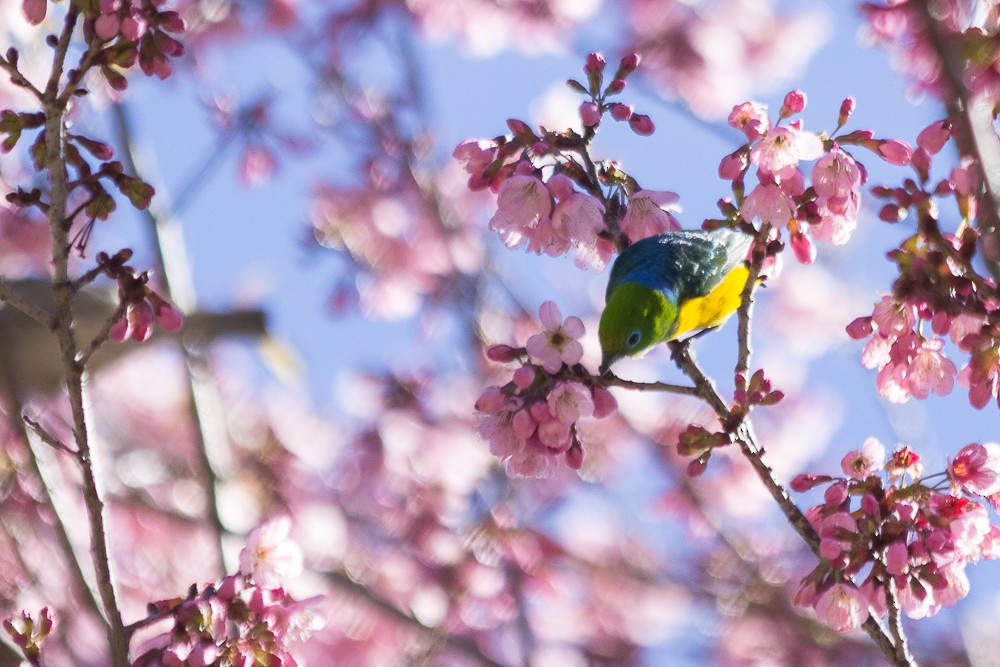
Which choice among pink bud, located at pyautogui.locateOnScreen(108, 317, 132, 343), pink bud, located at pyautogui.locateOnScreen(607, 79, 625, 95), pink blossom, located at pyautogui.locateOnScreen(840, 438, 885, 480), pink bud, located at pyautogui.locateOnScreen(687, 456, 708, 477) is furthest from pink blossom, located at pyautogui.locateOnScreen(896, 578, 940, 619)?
pink bud, located at pyautogui.locateOnScreen(108, 317, 132, 343)

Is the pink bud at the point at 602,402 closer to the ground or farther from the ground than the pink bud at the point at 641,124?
closer to the ground

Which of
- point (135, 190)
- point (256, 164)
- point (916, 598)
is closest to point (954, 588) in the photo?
point (916, 598)

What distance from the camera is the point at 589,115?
212cm

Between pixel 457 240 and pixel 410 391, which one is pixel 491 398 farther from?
pixel 457 240

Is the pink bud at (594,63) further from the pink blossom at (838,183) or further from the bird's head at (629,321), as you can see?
the bird's head at (629,321)

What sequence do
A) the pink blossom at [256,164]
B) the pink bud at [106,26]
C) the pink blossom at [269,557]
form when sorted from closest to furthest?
the pink bud at [106,26] → the pink blossom at [269,557] → the pink blossom at [256,164]

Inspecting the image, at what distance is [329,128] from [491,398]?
3.64m

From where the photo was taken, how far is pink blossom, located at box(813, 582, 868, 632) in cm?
178

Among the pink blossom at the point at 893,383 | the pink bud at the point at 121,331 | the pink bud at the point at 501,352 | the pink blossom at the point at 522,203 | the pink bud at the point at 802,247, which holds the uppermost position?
the pink bud at the point at 802,247

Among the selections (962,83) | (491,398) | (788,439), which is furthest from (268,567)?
(788,439)

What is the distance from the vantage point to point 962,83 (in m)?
1.10

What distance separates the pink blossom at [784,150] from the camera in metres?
1.95

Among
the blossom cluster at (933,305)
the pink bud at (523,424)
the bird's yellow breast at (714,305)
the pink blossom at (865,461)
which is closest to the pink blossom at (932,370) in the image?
the blossom cluster at (933,305)

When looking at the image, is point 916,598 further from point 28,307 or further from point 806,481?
point 28,307
